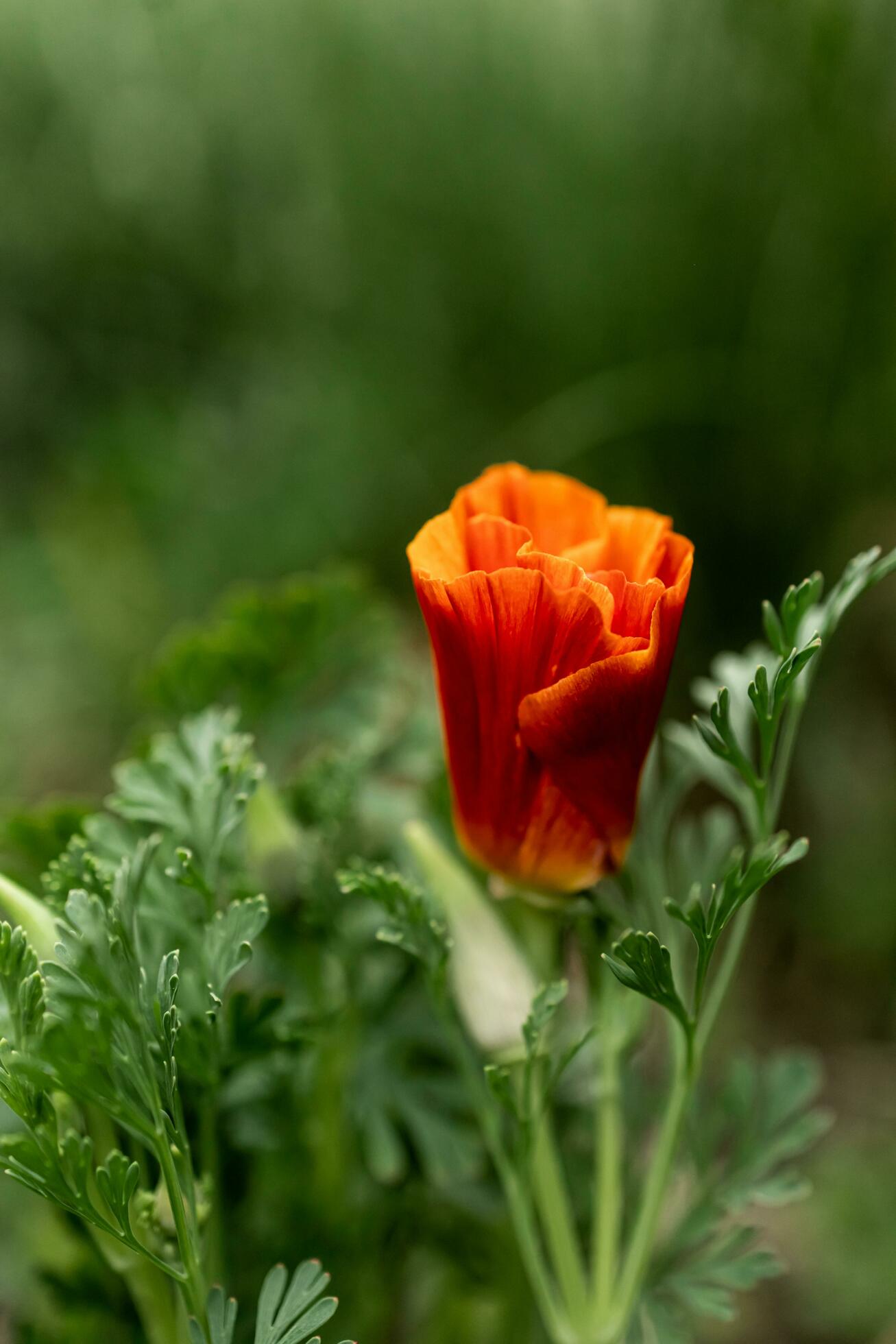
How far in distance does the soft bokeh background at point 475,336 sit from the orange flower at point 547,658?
555 mm

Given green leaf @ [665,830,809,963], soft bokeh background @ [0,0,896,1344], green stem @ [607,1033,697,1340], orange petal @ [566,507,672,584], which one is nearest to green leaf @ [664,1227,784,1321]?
green stem @ [607,1033,697,1340]

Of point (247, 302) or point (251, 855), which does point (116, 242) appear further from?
point (251, 855)

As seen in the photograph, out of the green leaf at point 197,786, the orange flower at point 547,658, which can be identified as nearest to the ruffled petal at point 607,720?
the orange flower at point 547,658

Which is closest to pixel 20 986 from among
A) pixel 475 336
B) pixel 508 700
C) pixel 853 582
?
pixel 508 700

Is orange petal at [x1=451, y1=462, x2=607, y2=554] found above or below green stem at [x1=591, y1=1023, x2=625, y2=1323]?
above

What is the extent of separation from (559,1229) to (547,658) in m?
0.21

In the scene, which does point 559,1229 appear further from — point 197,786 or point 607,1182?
point 197,786

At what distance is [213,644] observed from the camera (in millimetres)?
487

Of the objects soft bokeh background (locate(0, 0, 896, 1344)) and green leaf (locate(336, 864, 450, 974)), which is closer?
green leaf (locate(336, 864, 450, 974))

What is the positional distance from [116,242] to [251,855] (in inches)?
37.4

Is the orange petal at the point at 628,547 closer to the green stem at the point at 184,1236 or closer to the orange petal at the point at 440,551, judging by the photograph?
the orange petal at the point at 440,551

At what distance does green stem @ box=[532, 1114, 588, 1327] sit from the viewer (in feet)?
1.30

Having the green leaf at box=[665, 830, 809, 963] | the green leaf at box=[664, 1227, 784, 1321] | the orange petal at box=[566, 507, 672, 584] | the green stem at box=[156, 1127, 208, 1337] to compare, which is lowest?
the green leaf at box=[664, 1227, 784, 1321]

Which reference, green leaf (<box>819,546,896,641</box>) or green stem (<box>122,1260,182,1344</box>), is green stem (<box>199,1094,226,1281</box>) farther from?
green leaf (<box>819,546,896,641</box>)
